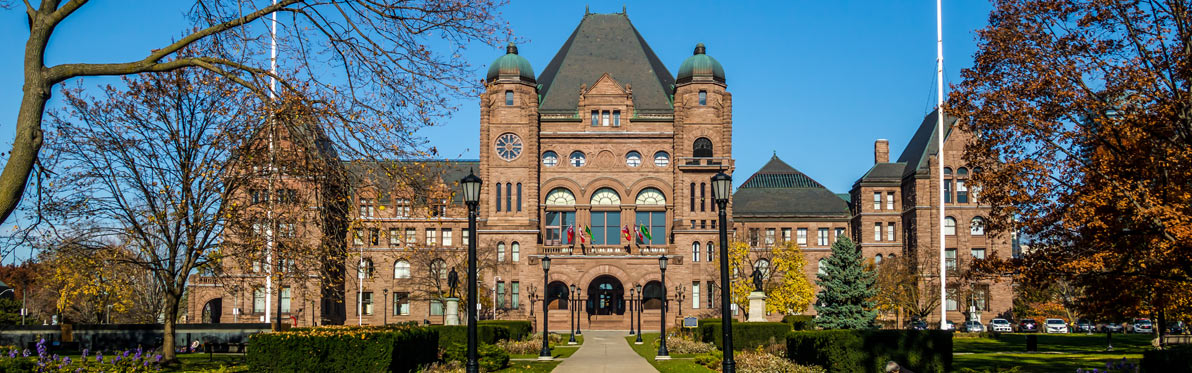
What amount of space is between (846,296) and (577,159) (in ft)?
127

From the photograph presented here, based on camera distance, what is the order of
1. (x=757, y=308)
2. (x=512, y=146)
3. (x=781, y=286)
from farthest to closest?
(x=512, y=146) → (x=781, y=286) → (x=757, y=308)

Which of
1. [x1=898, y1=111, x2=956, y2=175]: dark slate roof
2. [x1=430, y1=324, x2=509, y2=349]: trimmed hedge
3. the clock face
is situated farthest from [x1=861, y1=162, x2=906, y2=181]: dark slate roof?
[x1=430, y1=324, x2=509, y2=349]: trimmed hedge

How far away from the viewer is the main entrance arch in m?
74.1

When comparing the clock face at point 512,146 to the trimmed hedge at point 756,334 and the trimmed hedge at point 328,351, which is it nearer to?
the trimmed hedge at point 756,334

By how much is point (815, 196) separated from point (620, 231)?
22.8 meters

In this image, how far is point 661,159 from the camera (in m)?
75.8

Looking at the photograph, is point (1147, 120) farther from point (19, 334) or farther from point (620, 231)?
point (620, 231)

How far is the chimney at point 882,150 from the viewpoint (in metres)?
91.1

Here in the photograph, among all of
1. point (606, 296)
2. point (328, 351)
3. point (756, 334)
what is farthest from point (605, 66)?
point (328, 351)

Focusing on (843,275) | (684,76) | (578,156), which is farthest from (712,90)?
(843,275)

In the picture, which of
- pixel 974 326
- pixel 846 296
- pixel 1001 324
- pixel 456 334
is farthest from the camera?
pixel 1001 324

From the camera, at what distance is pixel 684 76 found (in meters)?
75.1

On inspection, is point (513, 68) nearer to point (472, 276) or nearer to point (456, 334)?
point (456, 334)

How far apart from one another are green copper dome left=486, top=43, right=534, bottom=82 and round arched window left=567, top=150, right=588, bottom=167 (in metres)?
6.37
